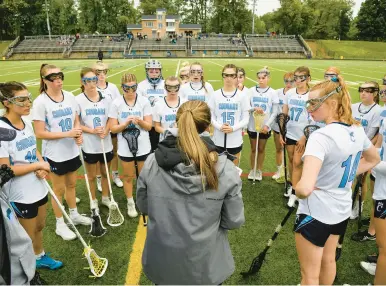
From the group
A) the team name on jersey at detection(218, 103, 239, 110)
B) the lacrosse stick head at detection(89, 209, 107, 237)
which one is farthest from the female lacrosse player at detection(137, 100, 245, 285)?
the team name on jersey at detection(218, 103, 239, 110)

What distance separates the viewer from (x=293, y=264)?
413 cm

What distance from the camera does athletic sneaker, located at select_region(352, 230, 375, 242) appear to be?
4.65m

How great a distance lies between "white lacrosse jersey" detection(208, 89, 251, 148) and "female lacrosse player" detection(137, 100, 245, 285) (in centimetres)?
349

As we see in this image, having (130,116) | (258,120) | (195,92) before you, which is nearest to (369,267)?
(258,120)

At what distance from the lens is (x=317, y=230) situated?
2.67m

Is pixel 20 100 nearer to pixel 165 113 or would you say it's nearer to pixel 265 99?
pixel 165 113

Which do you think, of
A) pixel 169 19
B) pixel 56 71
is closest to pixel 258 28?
pixel 169 19

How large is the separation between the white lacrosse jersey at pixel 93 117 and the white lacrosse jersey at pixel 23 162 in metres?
1.46

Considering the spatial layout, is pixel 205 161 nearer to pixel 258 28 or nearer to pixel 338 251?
pixel 338 251

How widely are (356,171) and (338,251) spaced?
62.2 inches

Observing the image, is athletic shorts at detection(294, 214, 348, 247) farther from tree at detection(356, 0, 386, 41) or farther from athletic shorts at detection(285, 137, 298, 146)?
tree at detection(356, 0, 386, 41)

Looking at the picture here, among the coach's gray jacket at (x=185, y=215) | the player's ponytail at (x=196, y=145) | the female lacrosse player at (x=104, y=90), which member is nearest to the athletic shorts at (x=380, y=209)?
the coach's gray jacket at (x=185, y=215)

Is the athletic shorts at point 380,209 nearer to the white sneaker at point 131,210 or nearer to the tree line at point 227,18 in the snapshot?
the white sneaker at point 131,210

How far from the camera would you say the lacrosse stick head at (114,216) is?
5020mm
